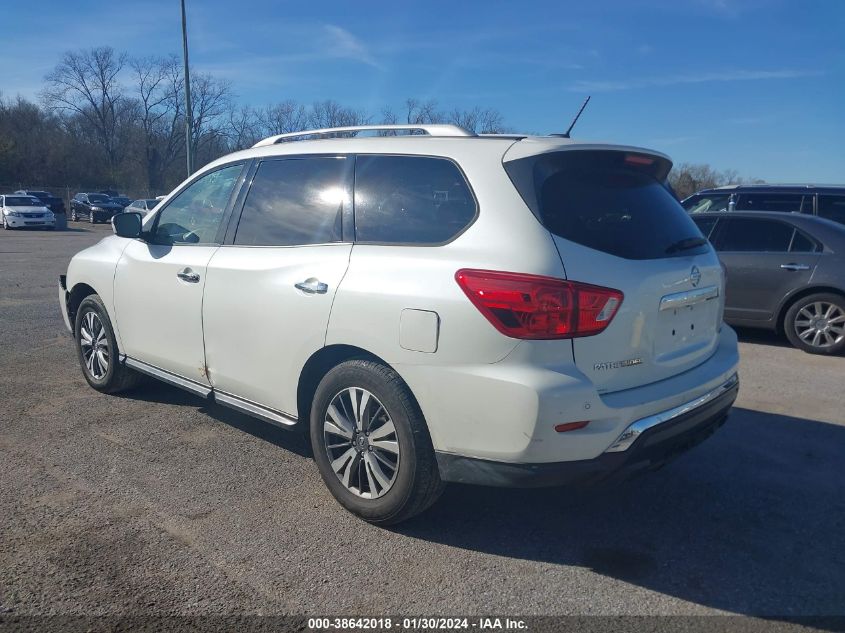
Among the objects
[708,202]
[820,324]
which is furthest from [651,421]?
[708,202]

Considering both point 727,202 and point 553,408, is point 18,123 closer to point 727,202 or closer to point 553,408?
point 727,202

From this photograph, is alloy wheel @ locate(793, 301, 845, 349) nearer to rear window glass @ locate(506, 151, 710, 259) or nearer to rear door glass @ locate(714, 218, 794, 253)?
rear door glass @ locate(714, 218, 794, 253)

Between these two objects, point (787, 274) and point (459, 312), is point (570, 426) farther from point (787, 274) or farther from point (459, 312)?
point (787, 274)

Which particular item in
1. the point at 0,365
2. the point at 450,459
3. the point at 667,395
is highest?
the point at 667,395

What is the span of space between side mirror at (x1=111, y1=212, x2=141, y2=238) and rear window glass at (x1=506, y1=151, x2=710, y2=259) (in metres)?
3.04

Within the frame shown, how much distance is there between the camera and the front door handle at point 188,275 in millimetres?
4395

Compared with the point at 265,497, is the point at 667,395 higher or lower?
higher

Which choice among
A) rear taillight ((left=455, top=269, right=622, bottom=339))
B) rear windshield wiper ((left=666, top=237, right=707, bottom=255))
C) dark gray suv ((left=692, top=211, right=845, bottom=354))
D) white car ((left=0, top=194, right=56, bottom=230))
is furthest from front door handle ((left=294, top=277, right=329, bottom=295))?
white car ((left=0, top=194, right=56, bottom=230))

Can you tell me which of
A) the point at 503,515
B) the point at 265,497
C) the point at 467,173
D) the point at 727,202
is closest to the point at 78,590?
the point at 265,497

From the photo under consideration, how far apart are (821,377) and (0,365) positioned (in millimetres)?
7685

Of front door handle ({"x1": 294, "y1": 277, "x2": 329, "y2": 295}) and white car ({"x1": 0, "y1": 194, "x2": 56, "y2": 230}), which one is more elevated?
front door handle ({"x1": 294, "y1": 277, "x2": 329, "y2": 295})

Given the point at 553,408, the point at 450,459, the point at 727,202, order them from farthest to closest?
the point at 727,202, the point at 450,459, the point at 553,408

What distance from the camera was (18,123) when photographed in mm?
69750

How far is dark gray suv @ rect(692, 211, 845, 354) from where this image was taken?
25.1 feet
